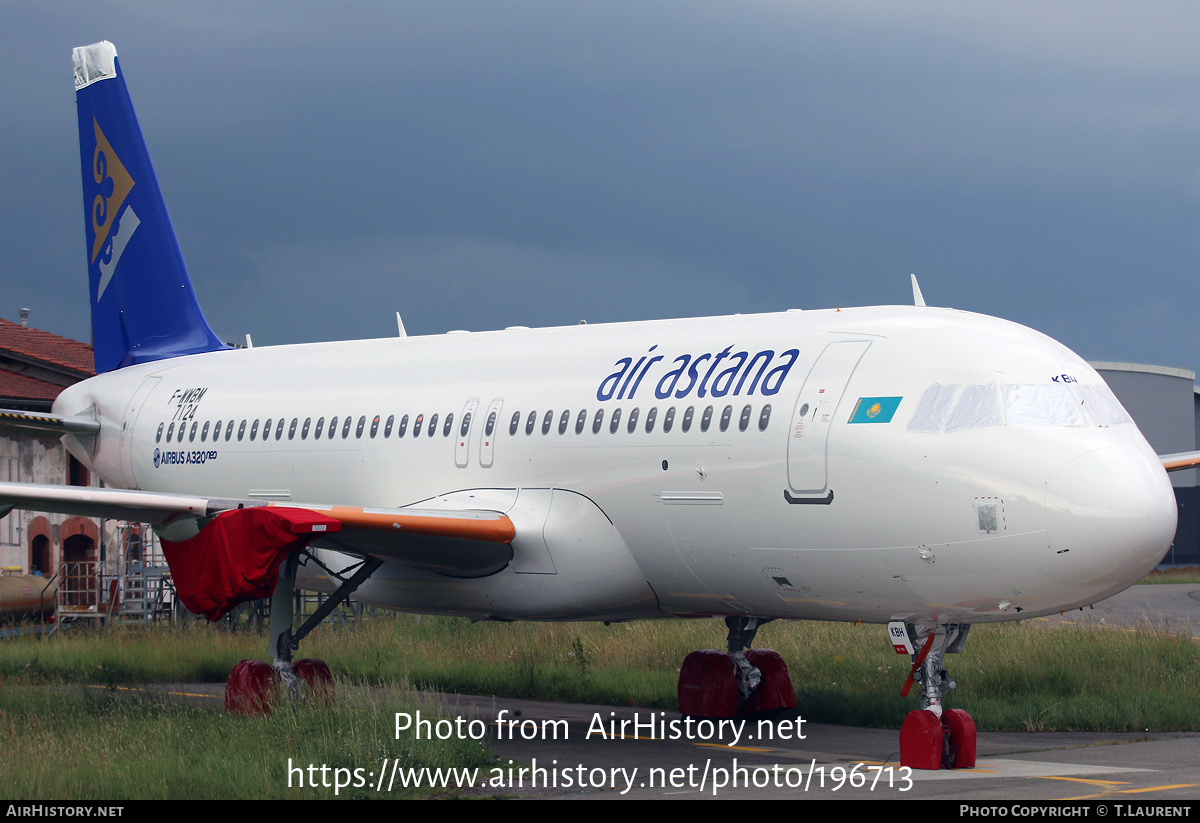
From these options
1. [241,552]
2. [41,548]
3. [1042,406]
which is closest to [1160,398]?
[41,548]

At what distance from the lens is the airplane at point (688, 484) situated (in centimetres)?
1185

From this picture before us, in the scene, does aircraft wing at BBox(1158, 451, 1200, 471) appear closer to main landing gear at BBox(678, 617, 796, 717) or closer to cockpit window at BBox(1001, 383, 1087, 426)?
cockpit window at BBox(1001, 383, 1087, 426)

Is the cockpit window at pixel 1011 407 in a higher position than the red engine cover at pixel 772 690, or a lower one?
higher

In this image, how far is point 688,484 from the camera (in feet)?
45.2

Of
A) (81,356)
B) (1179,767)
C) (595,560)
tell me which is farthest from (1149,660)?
(81,356)

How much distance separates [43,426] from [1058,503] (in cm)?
1509

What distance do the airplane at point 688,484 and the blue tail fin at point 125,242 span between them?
2.72 meters

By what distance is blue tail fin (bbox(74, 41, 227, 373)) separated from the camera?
888 inches

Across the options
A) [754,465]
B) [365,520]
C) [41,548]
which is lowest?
[41,548]

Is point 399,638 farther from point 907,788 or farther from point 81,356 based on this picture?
point 81,356

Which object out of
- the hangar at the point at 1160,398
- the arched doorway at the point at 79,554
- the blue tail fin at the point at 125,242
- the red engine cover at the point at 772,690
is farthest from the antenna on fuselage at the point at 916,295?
the hangar at the point at 1160,398

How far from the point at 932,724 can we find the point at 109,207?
647 inches

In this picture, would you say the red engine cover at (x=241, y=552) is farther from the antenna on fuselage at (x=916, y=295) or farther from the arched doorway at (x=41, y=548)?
the arched doorway at (x=41, y=548)

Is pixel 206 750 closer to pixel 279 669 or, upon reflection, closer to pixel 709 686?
pixel 279 669
